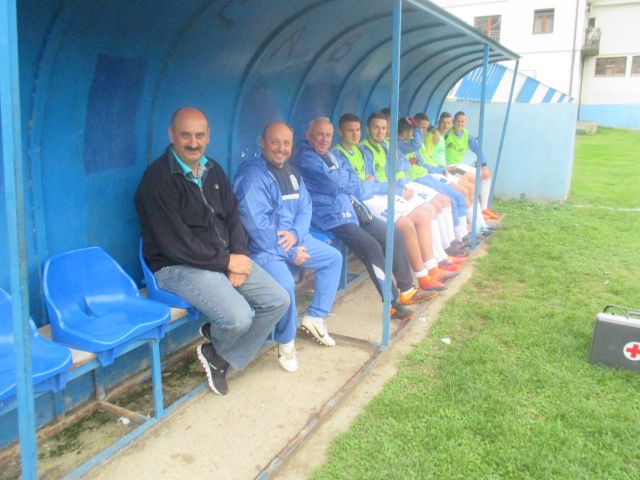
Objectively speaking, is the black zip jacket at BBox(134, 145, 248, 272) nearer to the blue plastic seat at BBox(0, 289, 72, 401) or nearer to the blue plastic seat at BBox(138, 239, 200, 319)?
the blue plastic seat at BBox(138, 239, 200, 319)

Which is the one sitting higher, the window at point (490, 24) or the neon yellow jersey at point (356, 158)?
the window at point (490, 24)

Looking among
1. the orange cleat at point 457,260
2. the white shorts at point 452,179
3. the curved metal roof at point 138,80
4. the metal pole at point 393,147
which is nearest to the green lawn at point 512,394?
the orange cleat at point 457,260

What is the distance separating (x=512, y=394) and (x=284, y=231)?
177 centimetres

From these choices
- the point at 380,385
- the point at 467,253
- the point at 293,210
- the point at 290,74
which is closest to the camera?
the point at 380,385

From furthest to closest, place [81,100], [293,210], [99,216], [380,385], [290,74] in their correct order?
[290,74]
[293,210]
[380,385]
[99,216]
[81,100]

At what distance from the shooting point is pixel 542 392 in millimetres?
3344

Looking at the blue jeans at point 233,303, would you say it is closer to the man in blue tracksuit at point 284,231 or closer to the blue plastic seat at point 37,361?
the man in blue tracksuit at point 284,231

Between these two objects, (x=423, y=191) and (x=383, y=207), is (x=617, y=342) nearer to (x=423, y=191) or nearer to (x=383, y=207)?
(x=383, y=207)

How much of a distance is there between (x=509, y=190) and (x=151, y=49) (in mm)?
7802

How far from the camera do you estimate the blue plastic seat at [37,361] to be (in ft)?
7.06

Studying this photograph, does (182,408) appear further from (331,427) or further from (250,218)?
(250,218)

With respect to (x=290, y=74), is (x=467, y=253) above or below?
below

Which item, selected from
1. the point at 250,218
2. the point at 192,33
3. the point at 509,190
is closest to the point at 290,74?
the point at 192,33

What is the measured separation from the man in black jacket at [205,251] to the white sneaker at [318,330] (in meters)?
0.67
